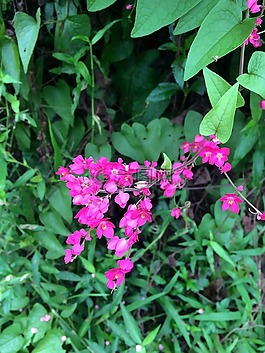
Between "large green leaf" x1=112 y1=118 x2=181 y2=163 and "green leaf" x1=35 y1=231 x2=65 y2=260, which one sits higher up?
"large green leaf" x1=112 y1=118 x2=181 y2=163

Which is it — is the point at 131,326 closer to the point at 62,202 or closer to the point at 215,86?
the point at 62,202

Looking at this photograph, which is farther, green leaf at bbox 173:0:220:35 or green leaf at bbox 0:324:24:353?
green leaf at bbox 0:324:24:353

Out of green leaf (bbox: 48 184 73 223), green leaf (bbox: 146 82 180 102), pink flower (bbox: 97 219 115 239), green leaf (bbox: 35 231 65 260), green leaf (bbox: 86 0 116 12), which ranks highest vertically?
green leaf (bbox: 86 0 116 12)

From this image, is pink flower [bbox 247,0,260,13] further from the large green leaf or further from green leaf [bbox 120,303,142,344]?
green leaf [bbox 120,303,142,344]

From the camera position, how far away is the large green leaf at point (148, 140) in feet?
3.13

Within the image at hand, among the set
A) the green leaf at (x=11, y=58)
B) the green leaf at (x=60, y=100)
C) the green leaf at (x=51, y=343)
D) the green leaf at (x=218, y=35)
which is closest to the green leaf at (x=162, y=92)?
the green leaf at (x=60, y=100)

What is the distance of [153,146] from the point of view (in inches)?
37.6

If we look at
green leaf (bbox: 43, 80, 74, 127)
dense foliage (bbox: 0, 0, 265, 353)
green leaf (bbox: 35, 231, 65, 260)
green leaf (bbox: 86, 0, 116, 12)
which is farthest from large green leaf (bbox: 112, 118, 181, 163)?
green leaf (bbox: 86, 0, 116, 12)

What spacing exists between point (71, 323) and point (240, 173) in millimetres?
483

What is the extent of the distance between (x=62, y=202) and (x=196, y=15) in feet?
1.50

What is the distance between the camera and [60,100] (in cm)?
98

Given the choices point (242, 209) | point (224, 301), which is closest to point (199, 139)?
point (242, 209)

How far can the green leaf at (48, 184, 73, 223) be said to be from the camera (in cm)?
93

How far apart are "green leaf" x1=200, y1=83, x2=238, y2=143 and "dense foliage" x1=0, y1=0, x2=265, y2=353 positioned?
0.33 metres
